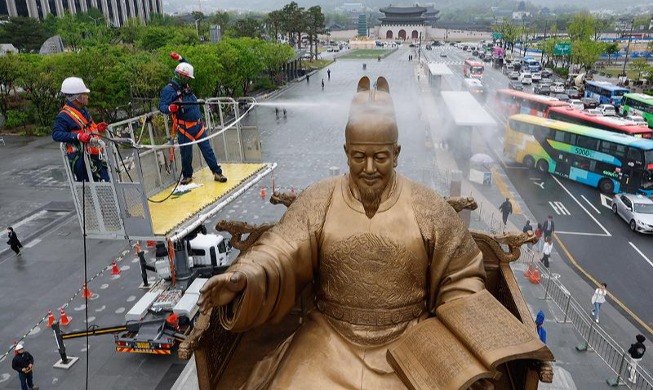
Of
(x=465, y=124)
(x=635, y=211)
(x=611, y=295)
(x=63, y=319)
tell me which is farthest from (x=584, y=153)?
(x=63, y=319)

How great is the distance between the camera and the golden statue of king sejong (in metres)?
4.36

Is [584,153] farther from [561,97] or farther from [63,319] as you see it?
[561,97]

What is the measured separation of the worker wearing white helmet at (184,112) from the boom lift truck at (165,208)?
24 centimetres

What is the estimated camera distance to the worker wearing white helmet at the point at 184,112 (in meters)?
8.66

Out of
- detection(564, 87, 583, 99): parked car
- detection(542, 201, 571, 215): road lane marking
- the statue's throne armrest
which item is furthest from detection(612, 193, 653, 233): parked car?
detection(564, 87, 583, 99): parked car

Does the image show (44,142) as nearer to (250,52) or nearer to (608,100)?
(250,52)

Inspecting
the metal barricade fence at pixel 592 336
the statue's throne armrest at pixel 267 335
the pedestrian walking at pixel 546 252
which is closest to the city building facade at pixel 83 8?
the pedestrian walking at pixel 546 252

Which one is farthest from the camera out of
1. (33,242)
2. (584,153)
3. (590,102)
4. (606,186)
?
(590,102)

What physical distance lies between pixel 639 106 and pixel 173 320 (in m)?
31.3

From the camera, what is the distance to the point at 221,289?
3754 mm

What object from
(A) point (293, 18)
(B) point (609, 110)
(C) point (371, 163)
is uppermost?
(A) point (293, 18)

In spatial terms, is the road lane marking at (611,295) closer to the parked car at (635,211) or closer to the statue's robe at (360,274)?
the parked car at (635,211)

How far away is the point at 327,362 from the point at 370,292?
0.75m

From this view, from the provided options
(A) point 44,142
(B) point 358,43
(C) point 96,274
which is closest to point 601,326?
(C) point 96,274
